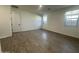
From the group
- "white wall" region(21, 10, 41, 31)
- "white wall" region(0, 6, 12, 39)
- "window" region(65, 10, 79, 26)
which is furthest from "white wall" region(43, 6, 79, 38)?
"white wall" region(0, 6, 12, 39)

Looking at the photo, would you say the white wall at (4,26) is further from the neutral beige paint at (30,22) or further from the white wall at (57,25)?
the white wall at (57,25)

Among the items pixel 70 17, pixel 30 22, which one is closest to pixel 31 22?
pixel 30 22

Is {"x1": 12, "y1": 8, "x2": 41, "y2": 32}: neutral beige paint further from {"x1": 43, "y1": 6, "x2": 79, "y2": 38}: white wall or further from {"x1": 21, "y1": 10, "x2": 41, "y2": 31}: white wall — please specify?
{"x1": 43, "y1": 6, "x2": 79, "y2": 38}: white wall

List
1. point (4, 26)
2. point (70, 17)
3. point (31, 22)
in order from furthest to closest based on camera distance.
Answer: point (4, 26)
point (31, 22)
point (70, 17)

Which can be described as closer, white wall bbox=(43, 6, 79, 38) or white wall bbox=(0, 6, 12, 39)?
white wall bbox=(0, 6, 12, 39)

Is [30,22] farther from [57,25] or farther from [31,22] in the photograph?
[57,25]

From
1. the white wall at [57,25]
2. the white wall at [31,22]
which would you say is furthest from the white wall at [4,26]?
the white wall at [57,25]

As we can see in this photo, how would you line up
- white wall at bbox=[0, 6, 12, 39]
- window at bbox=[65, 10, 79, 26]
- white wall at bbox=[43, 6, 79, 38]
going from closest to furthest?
white wall at bbox=[0, 6, 12, 39], window at bbox=[65, 10, 79, 26], white wall at bbox=[43, 6, 79, 38]

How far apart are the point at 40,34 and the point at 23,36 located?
0.46 m

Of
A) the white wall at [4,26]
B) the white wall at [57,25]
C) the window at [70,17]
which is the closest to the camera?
the white wall at [4,26]
